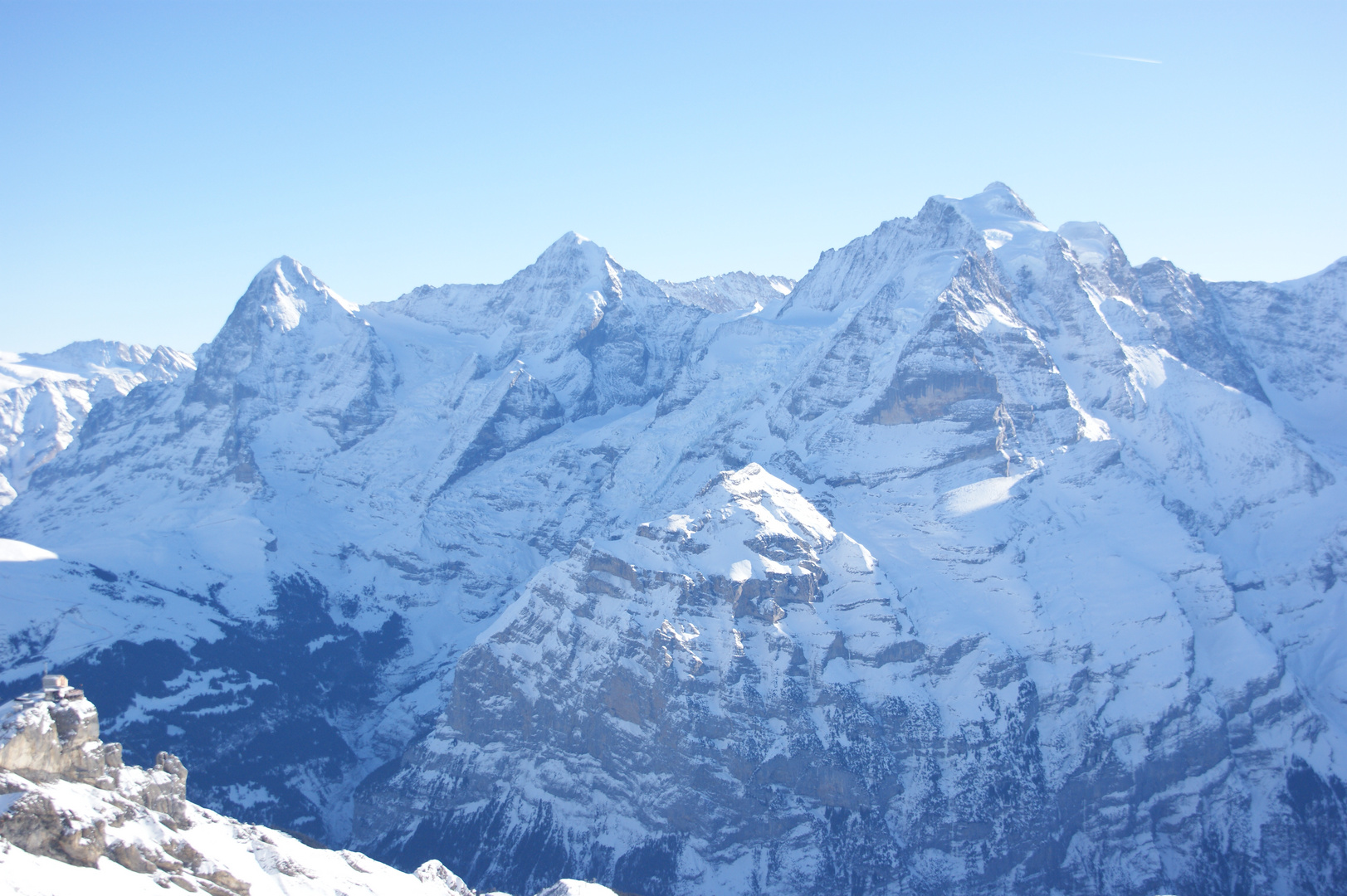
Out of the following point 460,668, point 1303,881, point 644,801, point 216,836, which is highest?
point 216,836

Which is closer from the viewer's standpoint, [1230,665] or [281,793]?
[1230,665]

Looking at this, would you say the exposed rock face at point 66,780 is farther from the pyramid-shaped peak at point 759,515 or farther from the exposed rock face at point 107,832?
the pyramid-shaped peak at point 759,515

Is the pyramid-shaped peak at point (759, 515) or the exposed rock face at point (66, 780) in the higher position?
the exposed rock face at point (66, 780)

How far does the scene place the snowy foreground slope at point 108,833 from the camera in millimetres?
68188

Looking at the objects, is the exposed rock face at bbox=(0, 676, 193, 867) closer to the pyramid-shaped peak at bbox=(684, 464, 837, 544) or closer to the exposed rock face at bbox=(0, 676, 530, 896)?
the exposed rock face at bbox=(0, 676, 530, 896)

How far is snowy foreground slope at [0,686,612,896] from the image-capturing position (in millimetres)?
68188

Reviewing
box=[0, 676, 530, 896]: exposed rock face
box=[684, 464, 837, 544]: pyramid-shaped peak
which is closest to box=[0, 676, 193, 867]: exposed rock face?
box=[0, 676, 530, 896]: exposed rock face

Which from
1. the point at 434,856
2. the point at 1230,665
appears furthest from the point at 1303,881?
the point at 434,856

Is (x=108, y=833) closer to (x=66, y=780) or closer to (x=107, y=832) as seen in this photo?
(x=107, y=832)

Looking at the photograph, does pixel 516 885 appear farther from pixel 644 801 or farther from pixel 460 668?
pixel 460 668

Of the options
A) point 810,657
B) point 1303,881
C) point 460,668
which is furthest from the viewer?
point 460,668

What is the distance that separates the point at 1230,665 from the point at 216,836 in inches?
6073

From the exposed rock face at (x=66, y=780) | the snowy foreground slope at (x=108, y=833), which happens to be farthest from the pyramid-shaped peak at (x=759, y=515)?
the exposed rock face at (x=66, y=780)

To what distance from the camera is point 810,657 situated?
179250mm
